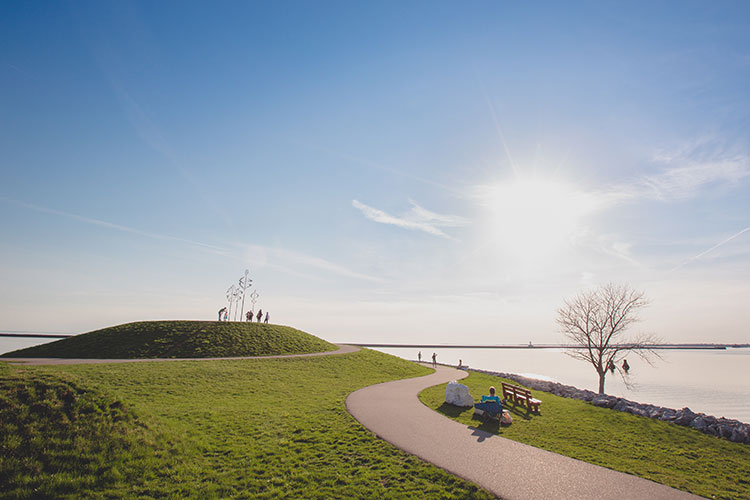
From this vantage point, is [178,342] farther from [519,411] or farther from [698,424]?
[698,424]

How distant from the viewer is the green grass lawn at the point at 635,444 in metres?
9.84

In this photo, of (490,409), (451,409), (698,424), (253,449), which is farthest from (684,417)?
(253,449)

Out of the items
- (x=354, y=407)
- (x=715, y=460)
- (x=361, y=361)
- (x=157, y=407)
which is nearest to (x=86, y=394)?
(x=157, y=407)

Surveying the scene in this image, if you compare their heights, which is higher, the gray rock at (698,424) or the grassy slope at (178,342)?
the grassy slope at (178,342)

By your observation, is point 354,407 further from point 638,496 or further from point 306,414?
point 638,496

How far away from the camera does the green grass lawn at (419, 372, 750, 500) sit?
32.3ft

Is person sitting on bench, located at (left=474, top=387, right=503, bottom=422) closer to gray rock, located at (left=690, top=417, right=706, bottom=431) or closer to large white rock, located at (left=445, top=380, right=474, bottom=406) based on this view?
large white rock, located at (left=445, top=380, right=474, bottom=406)

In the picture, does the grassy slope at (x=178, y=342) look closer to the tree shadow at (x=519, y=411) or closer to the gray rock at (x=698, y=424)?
the tree shadow at (x=519, y=411)

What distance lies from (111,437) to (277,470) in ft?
17.3

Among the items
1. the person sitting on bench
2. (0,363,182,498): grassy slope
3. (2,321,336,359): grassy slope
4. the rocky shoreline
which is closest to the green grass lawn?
the person sitting on bench

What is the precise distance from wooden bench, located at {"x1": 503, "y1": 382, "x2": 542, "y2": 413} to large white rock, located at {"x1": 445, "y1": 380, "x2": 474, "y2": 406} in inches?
131

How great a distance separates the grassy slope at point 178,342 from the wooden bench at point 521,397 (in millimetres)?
24611

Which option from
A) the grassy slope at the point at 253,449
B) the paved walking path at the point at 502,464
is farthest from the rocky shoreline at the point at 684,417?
the grassy slope at the point at 253,449

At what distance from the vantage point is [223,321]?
4425 centimetres
